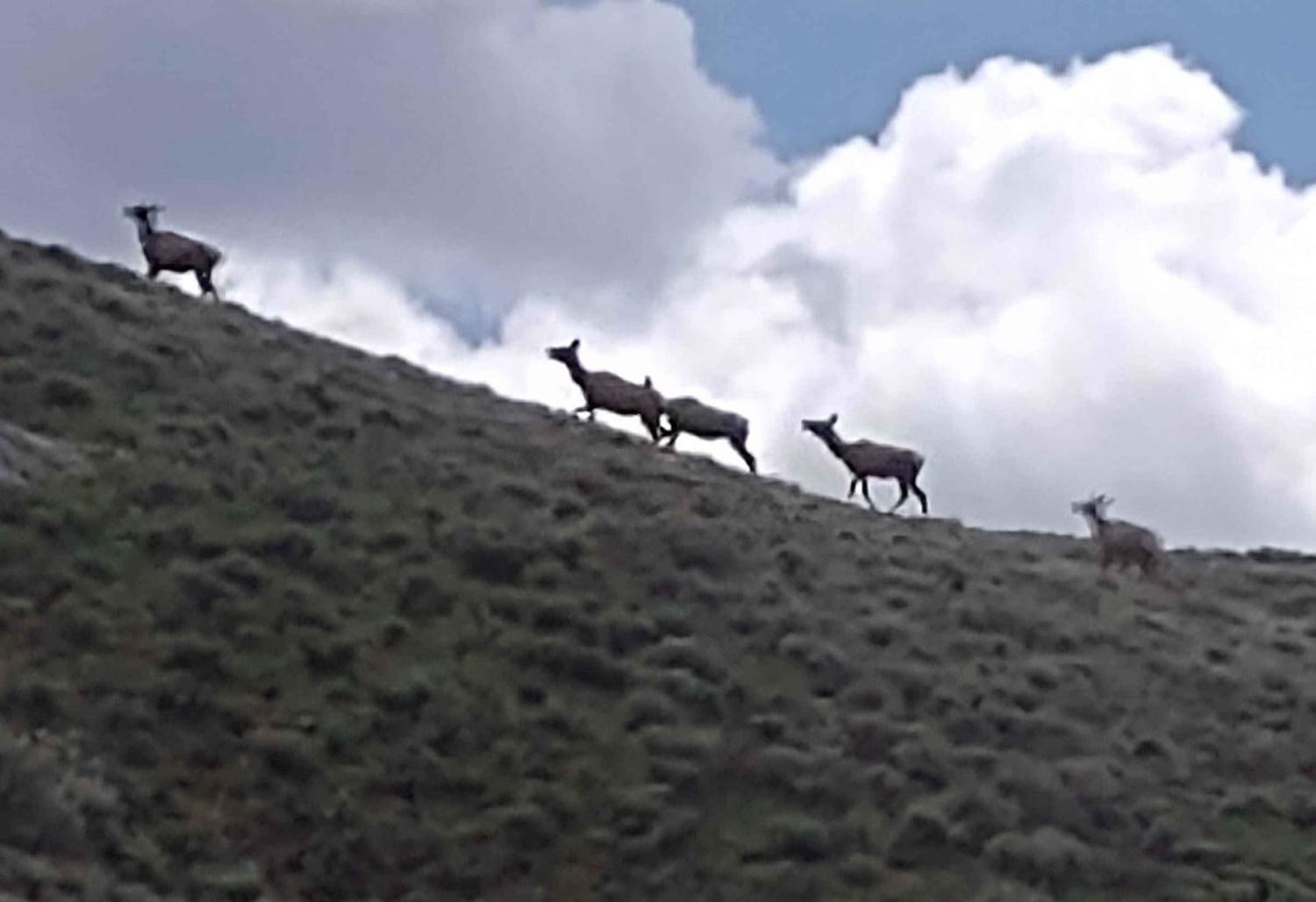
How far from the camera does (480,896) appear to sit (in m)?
19.2

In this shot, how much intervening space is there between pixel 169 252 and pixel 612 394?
582cm

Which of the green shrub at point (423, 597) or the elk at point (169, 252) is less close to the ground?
the elk at point (169, 252)

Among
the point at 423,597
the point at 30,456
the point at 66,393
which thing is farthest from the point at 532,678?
the point at 66,393

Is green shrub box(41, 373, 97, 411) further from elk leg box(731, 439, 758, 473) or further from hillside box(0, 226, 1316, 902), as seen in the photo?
elk leg box(731, 439, 758, 473)

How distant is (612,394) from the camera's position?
31453 millimetres

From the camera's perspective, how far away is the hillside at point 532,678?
64.4 feet

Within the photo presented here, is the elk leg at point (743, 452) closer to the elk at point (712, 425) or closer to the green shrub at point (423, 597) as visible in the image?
the elk at point (712, 425)

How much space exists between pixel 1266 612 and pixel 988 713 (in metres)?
8.60

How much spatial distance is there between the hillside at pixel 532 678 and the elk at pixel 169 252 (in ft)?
6.36

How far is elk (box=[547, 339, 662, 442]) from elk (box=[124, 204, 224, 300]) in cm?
452

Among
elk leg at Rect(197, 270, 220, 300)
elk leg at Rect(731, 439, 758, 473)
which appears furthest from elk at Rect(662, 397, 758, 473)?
elk leg at Rect(197, 270, 220, 300)

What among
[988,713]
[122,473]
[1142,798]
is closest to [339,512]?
[122,473]

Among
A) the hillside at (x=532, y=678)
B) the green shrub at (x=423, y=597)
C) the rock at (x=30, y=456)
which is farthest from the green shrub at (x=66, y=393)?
the green shrub at (x=423, y=597)

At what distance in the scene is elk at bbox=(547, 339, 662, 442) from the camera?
31453 mm
